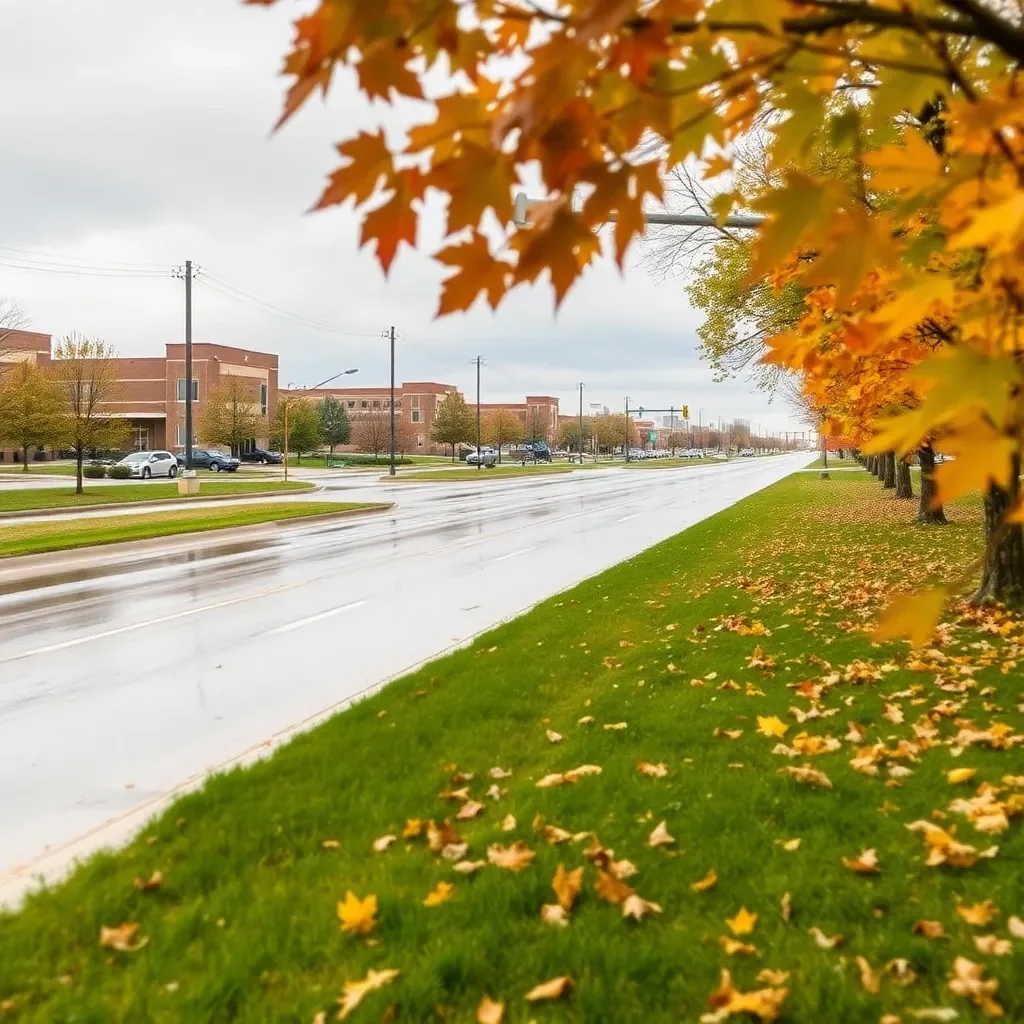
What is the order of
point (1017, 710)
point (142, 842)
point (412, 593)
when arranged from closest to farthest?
point (142, 842), point (1017, 710), point (412, 593)

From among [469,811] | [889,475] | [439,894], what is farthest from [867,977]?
[889,475]

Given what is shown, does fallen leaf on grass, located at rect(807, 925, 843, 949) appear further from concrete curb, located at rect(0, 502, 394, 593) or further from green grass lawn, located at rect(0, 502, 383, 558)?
green grass lawn, located at rect(0, 502, 383, 558)

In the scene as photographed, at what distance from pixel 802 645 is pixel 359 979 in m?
5.64

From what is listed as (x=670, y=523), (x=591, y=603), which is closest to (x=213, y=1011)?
(x=591, y=603)

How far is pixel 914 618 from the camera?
5.15ft

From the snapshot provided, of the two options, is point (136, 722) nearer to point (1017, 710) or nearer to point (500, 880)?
point (500, 880)

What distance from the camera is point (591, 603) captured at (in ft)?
36.5

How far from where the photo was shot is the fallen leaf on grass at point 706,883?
344cm

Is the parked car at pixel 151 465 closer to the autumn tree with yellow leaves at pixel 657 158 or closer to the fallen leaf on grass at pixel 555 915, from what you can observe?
the fallen leaf on grass at pixel 555 915

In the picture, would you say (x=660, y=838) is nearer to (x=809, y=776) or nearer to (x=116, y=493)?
(x=809, y=776)

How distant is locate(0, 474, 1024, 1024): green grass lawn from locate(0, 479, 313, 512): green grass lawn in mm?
28559

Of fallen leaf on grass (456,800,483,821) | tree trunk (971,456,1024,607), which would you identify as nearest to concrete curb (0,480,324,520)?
tree trunk (971,456,1024,607)

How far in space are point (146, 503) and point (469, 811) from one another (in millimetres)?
32274

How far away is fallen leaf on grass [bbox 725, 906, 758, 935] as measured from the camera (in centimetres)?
310
